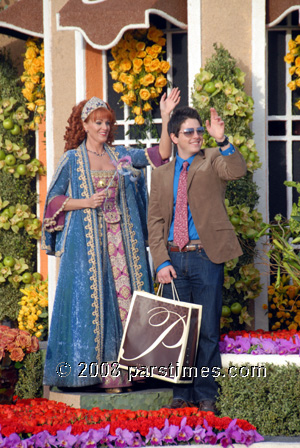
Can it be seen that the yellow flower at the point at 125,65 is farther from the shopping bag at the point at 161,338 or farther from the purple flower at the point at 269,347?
the purple flower at the point at 269,347

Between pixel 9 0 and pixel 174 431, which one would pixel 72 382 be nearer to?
pixel 174 431

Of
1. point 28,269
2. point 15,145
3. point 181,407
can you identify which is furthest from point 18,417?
point 15,145

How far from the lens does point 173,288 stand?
464 centimetres

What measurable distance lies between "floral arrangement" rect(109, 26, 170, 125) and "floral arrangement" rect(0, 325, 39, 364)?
7.24 feet

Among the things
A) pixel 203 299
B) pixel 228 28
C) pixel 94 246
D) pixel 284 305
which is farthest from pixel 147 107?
pixel 203 299

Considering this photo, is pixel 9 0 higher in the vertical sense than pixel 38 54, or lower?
higher

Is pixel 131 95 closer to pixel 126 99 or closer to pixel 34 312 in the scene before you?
pixel 126 99

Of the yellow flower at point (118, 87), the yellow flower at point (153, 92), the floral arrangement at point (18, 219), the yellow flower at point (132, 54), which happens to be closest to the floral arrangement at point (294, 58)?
the yellow flower at point (153, 92)

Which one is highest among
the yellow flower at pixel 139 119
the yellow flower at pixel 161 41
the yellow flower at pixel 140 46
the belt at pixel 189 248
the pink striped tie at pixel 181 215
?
the yellow flower at pixel 161 41

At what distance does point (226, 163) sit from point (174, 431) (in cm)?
166

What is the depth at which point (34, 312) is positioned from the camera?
664cm

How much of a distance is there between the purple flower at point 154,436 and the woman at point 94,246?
0.76 metres

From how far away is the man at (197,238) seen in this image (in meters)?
4.58

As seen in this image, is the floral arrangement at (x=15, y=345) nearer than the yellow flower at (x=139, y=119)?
Yes
